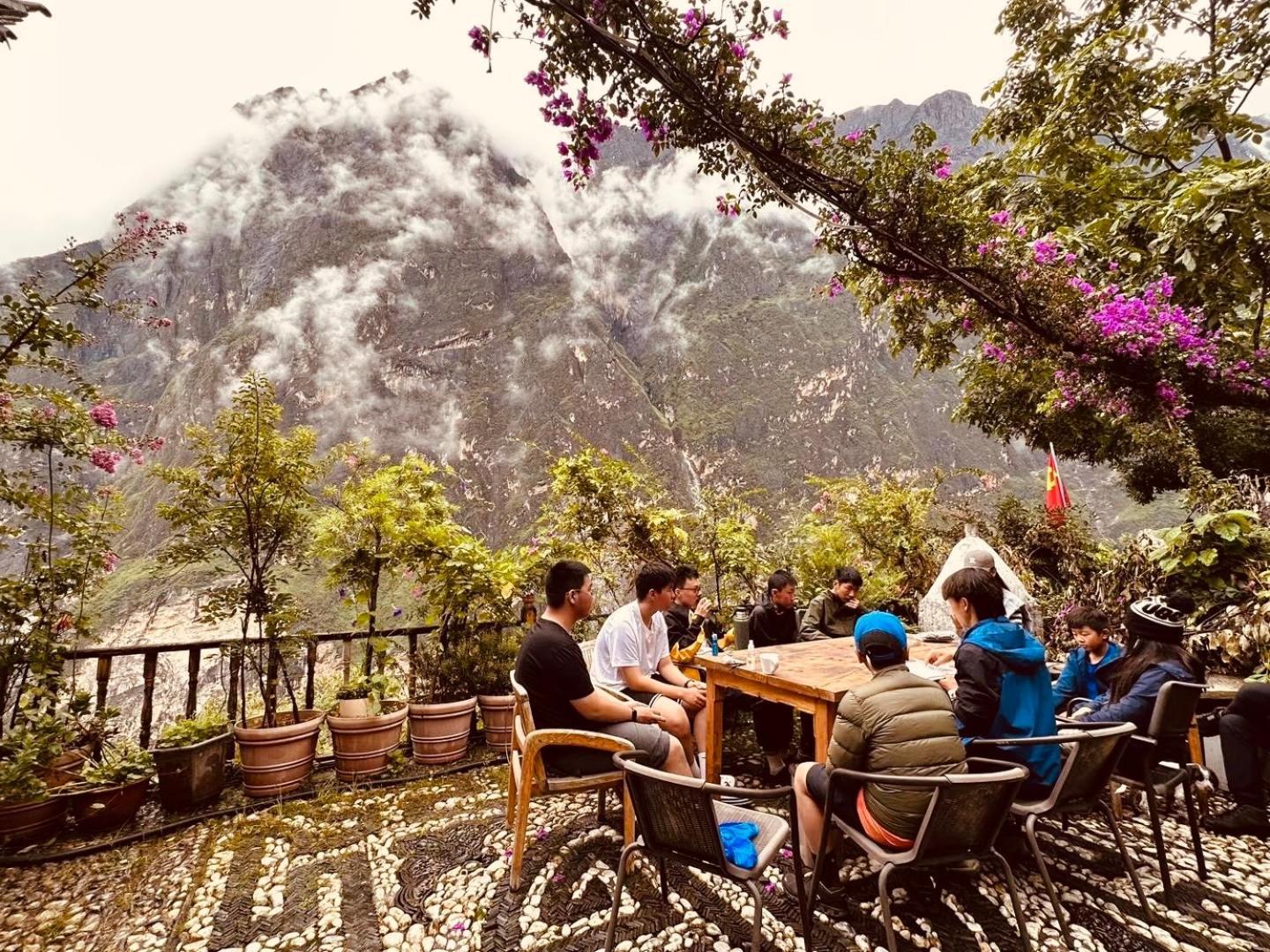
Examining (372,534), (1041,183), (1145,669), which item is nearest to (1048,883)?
(1145,669)

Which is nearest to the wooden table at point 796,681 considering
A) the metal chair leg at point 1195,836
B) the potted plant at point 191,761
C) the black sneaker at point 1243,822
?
the metal chair leg at point 1195,836

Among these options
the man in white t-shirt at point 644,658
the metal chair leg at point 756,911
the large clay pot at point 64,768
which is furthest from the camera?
the man in white t-shirt at point 644,658

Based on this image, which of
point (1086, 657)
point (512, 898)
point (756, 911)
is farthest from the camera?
point (1086, 657)

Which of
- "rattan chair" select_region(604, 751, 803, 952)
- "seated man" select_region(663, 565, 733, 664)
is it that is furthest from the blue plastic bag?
"seated man" select_region(663, 565, 733, 664)

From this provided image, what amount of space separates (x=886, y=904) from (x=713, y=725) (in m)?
1.88

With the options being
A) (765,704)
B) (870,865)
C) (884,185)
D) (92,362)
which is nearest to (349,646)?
(765,704)

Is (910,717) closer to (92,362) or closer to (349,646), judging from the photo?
(349,646)

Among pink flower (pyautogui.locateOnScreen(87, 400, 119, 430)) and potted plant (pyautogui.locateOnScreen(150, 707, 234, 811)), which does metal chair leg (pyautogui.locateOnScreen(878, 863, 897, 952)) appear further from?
pink flower (pyautogui.locateOnScreen(87, 400, 119, 430))

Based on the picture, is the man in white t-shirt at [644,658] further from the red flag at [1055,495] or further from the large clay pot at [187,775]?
the red flag at [1055,495]

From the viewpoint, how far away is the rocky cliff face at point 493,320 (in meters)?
64.5

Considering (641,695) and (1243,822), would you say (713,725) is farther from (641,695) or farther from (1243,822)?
(1243,822)

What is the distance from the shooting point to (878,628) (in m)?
2.44

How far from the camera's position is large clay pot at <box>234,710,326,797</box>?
13.4 feet

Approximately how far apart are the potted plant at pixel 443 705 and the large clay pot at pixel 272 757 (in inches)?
32.3
